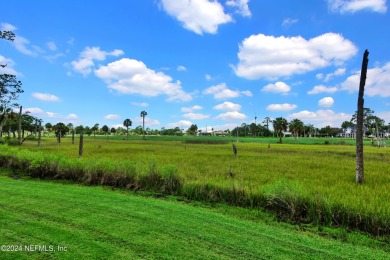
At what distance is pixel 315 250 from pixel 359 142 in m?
9.99

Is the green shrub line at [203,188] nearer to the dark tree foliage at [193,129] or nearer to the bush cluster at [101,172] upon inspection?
the bush cluster at [101,172]

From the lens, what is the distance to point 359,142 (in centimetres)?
1277

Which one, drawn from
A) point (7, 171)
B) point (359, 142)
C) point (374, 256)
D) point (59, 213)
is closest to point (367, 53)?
point (359, 142)

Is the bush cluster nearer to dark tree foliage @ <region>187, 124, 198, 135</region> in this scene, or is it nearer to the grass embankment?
the grass embankment

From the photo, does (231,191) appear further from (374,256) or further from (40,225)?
(40,225)

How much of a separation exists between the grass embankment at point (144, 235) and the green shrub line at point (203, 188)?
3.10 feet

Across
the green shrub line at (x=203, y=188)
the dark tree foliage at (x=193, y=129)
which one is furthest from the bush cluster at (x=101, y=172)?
the dark tree foliage at (x=193, y=129)

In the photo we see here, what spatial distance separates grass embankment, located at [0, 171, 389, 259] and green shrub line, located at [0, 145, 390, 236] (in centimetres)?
94

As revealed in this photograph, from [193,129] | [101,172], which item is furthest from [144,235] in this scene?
[193,129]

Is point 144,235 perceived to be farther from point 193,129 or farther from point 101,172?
point 193,129

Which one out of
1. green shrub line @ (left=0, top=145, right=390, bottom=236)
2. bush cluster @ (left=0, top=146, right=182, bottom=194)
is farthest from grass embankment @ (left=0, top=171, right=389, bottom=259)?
bush cluster @ (left=0, top=146, right=182, bottom=194)

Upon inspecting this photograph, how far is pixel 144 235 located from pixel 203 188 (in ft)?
14.1

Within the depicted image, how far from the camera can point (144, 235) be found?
4.87 metres

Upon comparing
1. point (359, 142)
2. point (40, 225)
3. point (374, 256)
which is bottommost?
point (374, 256)
